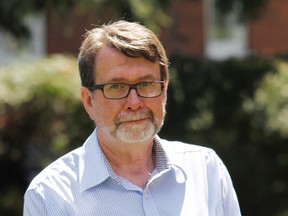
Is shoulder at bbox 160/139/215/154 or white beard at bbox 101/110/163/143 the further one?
shoulder at bbox 160/139/215/154

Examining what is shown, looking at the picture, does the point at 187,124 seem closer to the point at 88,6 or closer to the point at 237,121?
the point at 237,121

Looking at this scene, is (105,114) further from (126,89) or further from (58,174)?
(58,174)

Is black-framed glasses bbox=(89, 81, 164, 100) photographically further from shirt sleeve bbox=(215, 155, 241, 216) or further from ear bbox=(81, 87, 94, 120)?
shirt sleeve bbox=(215, 155, 241, 216)

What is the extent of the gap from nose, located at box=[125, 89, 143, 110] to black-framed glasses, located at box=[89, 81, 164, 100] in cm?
1

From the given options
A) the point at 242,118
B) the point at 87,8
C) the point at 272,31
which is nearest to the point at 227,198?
the point at 87,8

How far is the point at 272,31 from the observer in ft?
40.1

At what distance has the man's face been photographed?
2857 millimetres

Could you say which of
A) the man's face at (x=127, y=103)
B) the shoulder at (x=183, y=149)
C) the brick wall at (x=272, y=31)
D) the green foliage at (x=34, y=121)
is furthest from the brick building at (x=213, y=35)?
the man's face at (x=127, y=103)

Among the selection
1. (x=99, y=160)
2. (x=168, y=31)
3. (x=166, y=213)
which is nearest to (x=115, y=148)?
(x=99, y=160)

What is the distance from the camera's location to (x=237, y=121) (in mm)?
7773

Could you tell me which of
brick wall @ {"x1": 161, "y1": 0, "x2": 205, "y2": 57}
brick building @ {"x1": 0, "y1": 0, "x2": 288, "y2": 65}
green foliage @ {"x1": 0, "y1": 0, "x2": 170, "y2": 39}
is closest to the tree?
green foliage @ {"x1": 0, "y1": 0, "x2": 170, "y2": 39}

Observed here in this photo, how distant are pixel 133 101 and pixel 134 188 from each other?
314 millimetres

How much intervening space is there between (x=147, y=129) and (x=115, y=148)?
15cm

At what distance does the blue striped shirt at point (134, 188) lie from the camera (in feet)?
9.02
